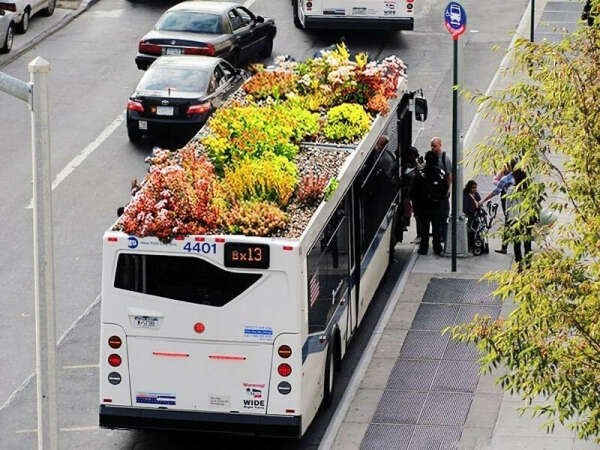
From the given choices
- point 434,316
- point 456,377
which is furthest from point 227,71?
point 456,377

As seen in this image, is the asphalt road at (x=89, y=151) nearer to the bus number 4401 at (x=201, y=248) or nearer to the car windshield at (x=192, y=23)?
the car windshield at (x=192, y=23)

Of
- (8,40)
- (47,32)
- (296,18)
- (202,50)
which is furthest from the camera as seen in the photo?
(296,18)

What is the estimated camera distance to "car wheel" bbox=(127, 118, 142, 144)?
2917cm

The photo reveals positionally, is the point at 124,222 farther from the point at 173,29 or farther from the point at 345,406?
the point at 173,29

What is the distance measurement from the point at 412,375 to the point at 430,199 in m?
4.98

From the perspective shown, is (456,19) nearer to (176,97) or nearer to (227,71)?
(176,97)

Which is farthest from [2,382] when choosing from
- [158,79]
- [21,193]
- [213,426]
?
[158,79]

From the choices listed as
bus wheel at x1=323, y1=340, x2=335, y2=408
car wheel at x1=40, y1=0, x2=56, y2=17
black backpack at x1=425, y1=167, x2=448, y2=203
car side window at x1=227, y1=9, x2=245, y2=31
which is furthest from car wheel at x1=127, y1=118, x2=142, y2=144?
bus wheel at x1=323, y1=340, x2=335, y2=408

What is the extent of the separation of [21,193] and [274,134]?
27.9 ft

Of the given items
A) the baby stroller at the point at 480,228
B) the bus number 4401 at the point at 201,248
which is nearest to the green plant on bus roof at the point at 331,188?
the bus number 4401 at the point at 201,248

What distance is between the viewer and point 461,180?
24.8 metres

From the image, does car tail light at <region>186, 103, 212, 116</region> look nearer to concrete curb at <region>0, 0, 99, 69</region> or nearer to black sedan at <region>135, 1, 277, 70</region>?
black sedan at <region>135, 1, 277, 70</region>

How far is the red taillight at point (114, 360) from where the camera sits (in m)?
17.2

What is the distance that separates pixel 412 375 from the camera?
792 inches
